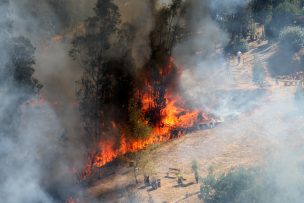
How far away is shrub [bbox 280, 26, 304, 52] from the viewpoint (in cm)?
4447

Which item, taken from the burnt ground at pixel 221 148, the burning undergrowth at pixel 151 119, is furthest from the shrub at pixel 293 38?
the burning undergrowth at pixel 151 119

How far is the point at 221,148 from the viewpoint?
2988cm

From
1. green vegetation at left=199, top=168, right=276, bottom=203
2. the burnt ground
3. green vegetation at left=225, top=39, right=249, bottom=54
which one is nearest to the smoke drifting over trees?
green vegetation at left=225, top=39, right=249, bottom=54

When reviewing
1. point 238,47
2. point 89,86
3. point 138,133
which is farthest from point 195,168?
point 238,47

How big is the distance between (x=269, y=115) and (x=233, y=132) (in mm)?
3612

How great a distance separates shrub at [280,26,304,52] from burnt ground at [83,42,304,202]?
8.85 metres

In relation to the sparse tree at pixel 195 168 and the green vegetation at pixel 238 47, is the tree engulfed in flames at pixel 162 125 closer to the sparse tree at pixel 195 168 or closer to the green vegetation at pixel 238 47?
the sparse tree at pixel 195 168

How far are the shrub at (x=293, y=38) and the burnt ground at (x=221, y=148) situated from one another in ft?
29.0

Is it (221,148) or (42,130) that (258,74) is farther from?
(42,130)

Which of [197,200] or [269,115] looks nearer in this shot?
[197,200]

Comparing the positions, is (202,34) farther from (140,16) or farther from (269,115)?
(269,115)

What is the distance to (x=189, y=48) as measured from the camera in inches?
2007

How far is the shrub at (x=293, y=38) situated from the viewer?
146 ft

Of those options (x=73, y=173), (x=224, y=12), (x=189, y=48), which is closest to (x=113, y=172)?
(x=73, y=173)
